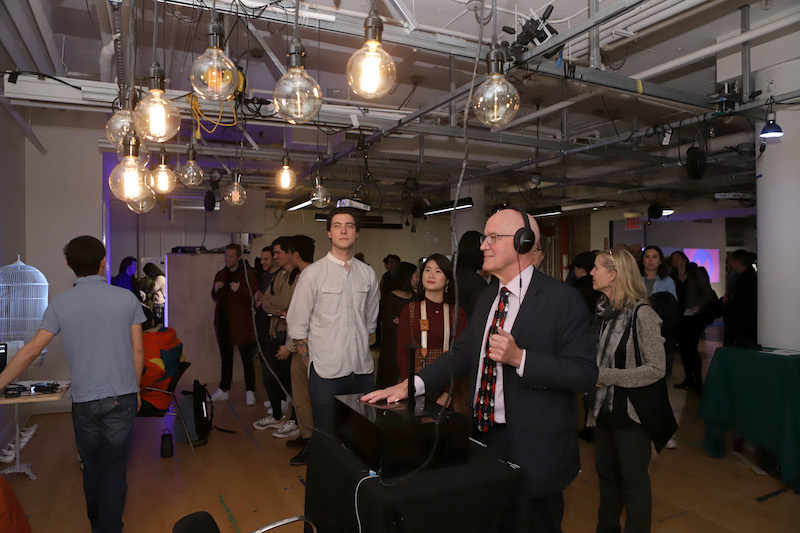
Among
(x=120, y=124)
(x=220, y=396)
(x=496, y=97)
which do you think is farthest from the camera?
(x=220, y=396)

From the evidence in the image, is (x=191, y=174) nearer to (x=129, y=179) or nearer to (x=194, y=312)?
(x=129, y=179)

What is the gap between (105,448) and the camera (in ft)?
8.85

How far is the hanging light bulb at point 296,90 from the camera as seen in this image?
1858 mm

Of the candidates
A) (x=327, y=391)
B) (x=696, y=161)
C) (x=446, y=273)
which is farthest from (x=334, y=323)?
(x=696, y=161)

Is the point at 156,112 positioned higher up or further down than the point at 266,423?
higher up

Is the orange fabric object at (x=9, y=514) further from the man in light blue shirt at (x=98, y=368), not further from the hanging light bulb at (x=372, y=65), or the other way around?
the hanging light bulb at (x=372, y=65)

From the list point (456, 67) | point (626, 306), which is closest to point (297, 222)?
point (456, 67)

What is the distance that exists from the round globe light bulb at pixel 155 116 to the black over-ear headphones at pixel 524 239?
4.95 ft

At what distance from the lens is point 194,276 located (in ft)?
24.2

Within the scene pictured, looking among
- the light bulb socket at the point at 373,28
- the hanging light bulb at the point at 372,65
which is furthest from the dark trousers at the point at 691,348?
the light bulb socket at the point at 373,28

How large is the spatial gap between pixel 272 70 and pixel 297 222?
9603mm

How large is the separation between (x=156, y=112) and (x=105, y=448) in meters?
1.74

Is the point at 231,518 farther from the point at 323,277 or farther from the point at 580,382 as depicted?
the point at 580,382

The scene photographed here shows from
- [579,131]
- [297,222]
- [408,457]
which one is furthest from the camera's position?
[297,222]
